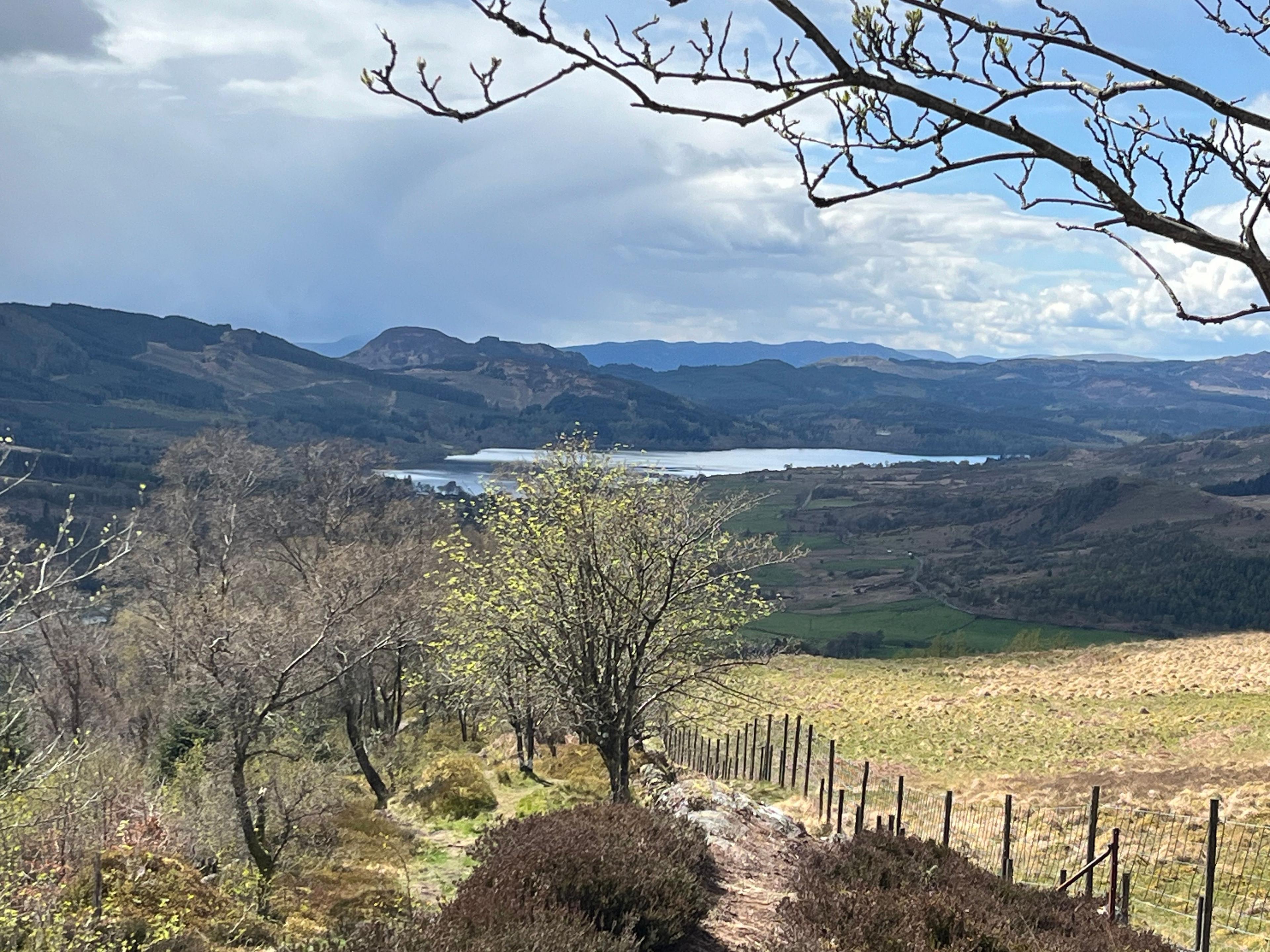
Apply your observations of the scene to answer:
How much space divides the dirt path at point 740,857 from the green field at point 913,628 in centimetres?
8771

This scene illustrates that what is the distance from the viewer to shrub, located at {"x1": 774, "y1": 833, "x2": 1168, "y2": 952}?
7348 mm

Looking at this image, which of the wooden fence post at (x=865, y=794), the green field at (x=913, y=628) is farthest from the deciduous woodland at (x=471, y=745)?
the green field at (x=913, y=628)

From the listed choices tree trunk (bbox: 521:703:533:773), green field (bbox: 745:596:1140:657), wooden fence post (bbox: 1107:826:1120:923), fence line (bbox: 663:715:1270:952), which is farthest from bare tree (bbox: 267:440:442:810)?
green field (bbox: 745:596:1140:657)

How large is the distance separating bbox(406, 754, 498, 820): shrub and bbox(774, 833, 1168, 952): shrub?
1417cm

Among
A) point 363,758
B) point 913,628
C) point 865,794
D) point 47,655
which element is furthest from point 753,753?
point 913,628

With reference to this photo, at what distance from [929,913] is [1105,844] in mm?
12323

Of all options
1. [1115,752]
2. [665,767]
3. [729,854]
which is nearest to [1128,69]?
[729,854]

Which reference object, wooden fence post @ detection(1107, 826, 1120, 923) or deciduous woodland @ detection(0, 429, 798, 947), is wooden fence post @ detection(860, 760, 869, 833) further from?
wooden fence post @ detection(1107, 826, 1120, 923)

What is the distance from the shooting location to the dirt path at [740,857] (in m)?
9.02

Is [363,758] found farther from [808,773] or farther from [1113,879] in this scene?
[1113,879]

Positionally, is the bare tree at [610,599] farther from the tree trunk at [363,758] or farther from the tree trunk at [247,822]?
the tree trunk at [363,758]

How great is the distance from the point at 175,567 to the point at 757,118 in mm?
40733

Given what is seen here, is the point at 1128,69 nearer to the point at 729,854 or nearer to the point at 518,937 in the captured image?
the point at 518,937

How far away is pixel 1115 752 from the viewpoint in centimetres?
3122
